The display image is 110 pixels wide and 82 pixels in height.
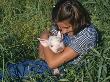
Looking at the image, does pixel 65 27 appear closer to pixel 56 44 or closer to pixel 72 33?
pixel 72 33

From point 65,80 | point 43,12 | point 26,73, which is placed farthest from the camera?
point 43,12

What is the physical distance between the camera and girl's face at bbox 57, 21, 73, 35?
466cm

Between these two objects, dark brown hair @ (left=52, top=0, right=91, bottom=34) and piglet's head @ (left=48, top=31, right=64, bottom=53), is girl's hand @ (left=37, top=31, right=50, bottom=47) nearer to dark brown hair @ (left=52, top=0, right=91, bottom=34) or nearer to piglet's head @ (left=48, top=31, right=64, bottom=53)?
piglet's head @ (left=48, top=31, right=64, bottom=53)

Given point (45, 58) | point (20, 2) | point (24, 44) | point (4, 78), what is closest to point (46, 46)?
point (45, 58)

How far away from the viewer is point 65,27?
470cm

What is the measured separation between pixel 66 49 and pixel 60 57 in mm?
104

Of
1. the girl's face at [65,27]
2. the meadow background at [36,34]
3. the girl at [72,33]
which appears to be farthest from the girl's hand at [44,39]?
the meadow background at [36,34]

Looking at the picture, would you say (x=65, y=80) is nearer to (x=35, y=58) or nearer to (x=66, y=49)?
(x=66, y=49)

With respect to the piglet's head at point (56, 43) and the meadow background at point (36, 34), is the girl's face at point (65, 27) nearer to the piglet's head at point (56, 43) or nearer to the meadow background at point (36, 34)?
the piglet's head at point (56, 43)

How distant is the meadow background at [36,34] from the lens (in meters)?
4.24

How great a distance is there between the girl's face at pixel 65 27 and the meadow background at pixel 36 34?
341 mm

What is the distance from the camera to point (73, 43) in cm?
465

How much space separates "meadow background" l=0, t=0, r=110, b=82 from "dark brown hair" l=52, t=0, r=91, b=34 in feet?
1.01

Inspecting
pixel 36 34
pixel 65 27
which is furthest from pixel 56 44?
pixel 36 34
